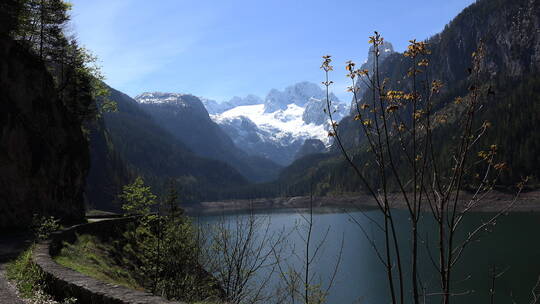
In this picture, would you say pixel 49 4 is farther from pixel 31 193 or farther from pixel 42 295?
pixel 42 295

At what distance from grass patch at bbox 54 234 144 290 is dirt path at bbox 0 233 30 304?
2219mm

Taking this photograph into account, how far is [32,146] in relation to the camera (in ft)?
114

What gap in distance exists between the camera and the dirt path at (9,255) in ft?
42.6

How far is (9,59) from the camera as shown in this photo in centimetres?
3397

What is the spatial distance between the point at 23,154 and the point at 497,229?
98648 millimetres

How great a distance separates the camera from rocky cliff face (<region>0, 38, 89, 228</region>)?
103 ft

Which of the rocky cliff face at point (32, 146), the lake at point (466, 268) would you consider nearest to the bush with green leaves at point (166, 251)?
the lake at point (466, 268)

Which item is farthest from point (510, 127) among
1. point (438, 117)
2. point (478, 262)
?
point (438, 117)

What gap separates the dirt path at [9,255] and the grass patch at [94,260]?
2.22m

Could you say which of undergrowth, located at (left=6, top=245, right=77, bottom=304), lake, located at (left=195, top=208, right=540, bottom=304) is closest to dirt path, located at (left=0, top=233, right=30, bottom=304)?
undergrowth, located at (left=6, top=245, right=77, bottom=304)

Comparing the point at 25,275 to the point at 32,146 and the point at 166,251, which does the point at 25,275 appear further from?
the point at 32,146

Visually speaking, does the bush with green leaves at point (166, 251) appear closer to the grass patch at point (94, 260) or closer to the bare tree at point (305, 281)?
the grass patch at point (94, 260)

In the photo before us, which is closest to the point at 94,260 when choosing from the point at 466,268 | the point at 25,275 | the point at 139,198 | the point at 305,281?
the point at 139,198

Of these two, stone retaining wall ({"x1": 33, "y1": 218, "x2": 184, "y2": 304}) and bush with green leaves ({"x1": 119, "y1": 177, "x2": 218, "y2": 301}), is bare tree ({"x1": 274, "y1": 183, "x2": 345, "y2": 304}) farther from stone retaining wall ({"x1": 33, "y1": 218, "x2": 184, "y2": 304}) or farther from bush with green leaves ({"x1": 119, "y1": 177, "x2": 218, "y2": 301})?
bush with green leaves ({"x1": 119, "y1": 177, "x2": 218, "y2": 301})
